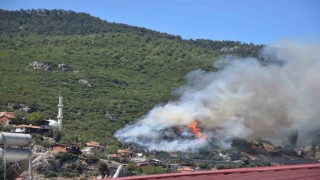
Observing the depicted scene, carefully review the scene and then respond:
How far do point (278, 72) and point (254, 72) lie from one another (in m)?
2.42

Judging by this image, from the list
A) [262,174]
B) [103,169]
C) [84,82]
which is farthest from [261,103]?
[84,82]

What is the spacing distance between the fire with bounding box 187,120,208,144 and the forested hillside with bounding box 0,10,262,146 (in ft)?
54.6

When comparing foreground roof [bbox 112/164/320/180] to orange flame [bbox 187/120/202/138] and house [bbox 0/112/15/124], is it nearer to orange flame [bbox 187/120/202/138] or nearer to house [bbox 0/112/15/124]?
orange flame [bbox 187/120/202/138]

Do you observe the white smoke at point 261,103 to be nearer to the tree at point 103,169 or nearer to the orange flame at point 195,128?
the orange flame at point 195,128

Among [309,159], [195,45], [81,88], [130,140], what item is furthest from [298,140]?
[195,45]

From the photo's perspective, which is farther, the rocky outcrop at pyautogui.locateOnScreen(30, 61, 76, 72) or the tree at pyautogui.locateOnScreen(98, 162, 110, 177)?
the rocky outcrop at pyautogui.locateOnScreen(30, 61, 76, 72)

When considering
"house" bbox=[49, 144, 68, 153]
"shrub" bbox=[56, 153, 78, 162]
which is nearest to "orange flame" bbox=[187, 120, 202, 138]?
"shrub" bbox=[56, 153, 78, 162]

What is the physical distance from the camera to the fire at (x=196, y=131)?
6375cm

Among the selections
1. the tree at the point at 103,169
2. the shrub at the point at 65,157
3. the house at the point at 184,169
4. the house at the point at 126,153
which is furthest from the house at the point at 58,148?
the house at the point at 184,169

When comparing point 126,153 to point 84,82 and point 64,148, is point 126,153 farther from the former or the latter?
point 84,82

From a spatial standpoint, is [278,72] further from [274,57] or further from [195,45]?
[195,45]

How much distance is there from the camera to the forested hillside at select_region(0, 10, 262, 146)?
10388 centimetres

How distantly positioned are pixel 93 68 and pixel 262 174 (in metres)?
128

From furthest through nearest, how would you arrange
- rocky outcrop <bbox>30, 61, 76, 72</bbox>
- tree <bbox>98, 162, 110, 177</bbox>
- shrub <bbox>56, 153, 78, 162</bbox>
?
rocky outcrop <bbox>30, 61, 76, 72</bbox> < shrub <bbox>56, 153, 78, 162</bbox> < tree <bbox>98, 162, 110, 177</bbox>
